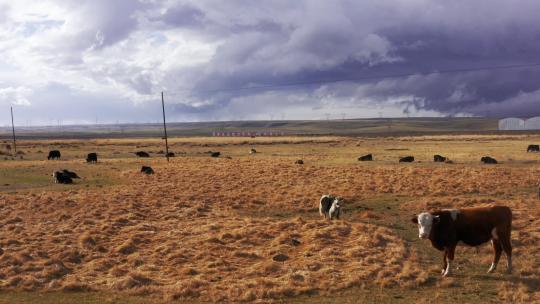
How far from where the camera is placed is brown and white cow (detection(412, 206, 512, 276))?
1405 centimetres

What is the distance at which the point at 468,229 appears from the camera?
14188 mm

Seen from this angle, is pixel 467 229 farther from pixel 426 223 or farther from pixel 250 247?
pixel 250 247

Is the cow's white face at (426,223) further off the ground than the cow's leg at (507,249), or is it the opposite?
the cow's white face at (426,223)

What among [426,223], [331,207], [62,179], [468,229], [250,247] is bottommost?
[250,247]

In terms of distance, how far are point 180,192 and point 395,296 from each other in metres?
20.7

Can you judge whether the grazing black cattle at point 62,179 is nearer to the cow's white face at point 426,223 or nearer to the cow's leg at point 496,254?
the cow's white face at point 426,223

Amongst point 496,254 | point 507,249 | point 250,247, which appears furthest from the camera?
point 250,247

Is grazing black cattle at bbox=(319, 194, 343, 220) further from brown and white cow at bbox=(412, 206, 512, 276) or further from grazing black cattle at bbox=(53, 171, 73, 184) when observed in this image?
grazing black cattle at bbox=(53, 171, 73, 184)

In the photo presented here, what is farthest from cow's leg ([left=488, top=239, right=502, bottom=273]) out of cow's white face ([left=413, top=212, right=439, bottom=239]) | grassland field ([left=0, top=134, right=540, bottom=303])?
cow's white face ([left=413, top=212, right=439, bottom=239])

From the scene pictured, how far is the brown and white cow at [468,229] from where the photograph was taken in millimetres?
14055

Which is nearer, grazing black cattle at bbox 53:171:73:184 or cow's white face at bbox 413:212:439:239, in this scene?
cow's white face at bbox 413:212:439:239

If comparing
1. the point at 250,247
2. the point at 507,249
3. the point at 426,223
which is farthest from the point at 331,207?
the point at 507,249

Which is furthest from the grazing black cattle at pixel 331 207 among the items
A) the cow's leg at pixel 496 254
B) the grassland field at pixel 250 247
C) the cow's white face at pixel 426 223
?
the cow's leg at pixel 496 254

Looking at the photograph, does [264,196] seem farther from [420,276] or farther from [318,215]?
[420,276]
